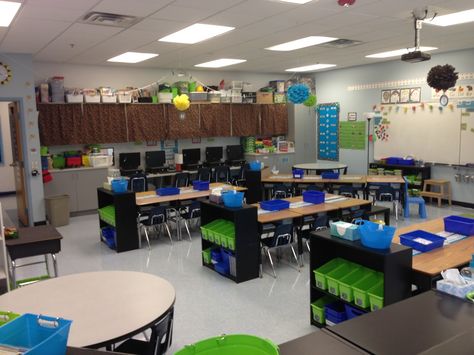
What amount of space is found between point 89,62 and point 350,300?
23.9 feet

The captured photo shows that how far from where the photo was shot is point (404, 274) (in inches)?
119

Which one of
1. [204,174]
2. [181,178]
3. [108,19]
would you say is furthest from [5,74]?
[204,174]

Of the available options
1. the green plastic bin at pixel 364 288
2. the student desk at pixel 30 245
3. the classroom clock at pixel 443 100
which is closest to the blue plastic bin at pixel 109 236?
the student desk at pixel 30 245

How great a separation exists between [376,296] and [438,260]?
0.60 metres

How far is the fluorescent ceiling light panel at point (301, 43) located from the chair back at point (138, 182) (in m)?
3.71

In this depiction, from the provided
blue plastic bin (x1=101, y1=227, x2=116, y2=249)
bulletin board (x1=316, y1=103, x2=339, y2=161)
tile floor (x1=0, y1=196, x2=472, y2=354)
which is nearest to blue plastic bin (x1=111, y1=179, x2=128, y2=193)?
blue plastic bin (x1=101, y1=227, x2=116, y2=249)

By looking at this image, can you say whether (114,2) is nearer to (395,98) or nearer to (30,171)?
(30,171)

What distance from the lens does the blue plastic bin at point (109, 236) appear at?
6274mm

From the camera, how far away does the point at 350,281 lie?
3.31 m

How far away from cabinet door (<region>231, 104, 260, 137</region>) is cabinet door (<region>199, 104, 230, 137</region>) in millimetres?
215

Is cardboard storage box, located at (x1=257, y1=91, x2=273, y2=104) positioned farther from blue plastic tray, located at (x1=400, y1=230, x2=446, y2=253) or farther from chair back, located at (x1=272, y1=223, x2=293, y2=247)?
blue plastic tray, located at (x1=400, y1=230, x2=446, y2=253)

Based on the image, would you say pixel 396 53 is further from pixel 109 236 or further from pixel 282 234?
pixel 109 236

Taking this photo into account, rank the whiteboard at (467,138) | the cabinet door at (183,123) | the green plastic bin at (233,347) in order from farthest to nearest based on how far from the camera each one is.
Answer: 1. the cabinet door at (183,123)
2. the whiteboard at (467,138)
3. the green plastic bin at (233,347)

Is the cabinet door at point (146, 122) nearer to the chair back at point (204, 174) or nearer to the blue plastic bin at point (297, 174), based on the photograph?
the chair back at point (204, 174)
